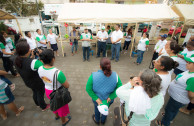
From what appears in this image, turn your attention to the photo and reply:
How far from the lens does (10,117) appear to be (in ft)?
8.34

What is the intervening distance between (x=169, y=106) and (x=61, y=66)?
4.89 meters

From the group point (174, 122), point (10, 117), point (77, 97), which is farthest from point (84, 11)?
Answer: point (174, 122)

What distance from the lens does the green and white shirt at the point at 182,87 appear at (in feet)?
5.32

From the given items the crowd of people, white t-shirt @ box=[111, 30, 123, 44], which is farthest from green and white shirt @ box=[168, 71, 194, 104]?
white t-shirt @ box=[111, 30, 123, 44]

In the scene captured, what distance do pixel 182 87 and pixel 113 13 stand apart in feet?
17.4

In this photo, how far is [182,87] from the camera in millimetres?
1811

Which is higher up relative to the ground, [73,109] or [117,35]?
[117,35]

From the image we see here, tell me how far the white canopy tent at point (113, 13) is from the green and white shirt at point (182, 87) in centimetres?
450

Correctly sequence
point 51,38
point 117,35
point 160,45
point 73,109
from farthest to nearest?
point 51,38, point 117,35, point 160,45, point 73,109

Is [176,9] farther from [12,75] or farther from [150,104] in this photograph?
[12,75]

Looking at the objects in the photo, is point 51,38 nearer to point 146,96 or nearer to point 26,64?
Result: point 26,64

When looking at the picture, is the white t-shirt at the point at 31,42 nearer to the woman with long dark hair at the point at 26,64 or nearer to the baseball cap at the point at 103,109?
the woman with long dark hair at the point at 26,64

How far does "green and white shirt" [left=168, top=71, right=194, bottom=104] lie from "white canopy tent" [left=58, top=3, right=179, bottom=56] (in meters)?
4.50

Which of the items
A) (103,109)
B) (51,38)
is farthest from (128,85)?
(51,38)
